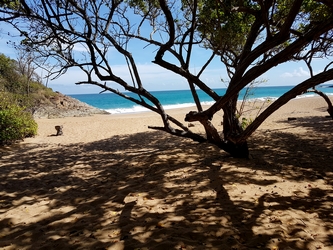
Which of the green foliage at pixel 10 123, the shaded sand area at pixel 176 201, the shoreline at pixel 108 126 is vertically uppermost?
the green foliage at pixel 10 123

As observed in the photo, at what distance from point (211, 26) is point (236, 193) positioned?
18.3 ft

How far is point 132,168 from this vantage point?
5672 mm

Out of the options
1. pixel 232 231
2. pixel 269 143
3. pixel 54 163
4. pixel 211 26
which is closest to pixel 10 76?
pixel 54 163

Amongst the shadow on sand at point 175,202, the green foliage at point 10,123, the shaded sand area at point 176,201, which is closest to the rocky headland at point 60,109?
the green foliage at point 10,123

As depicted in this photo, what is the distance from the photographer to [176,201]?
11.8 feet

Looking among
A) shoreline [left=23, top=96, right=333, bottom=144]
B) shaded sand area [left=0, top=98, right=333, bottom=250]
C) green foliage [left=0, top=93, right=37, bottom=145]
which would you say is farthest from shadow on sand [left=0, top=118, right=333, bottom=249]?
shoreline [left=23, top=96, right=333, bottom=144]

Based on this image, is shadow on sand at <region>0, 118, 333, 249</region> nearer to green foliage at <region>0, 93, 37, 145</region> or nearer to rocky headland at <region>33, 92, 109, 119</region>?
green foliage at <region>0, 93, 37, 145</region>

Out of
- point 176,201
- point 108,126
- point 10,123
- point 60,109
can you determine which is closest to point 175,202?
point 176,201

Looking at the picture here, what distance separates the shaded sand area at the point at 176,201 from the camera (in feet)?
8.46

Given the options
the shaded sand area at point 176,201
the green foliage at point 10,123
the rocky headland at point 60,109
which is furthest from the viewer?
the rocky headland at point 60,109

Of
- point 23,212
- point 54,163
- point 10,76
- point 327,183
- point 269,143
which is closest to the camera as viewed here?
point 23,212

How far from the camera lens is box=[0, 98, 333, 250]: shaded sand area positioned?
258 cm

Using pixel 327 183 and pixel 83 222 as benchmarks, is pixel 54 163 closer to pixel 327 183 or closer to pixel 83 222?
pixel 83 222

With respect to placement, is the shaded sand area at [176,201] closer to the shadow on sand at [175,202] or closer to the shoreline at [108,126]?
the shadow on sand at [175,202]
